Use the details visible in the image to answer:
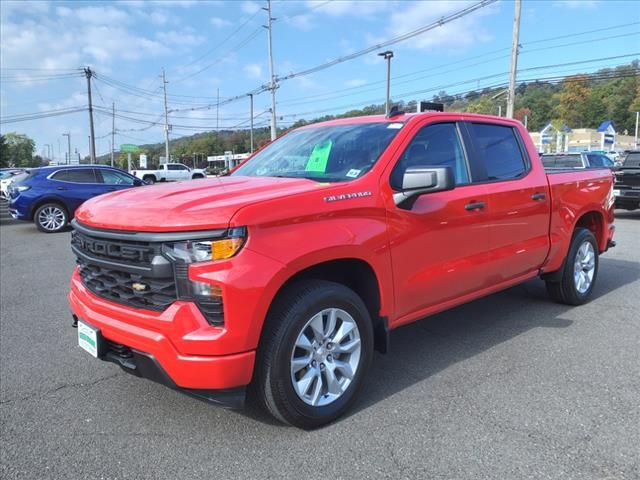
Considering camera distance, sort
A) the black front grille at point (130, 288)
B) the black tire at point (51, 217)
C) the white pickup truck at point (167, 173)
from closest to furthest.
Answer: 1. the black front grille at point (130, 288)
2. the black tire at point (51, 217)
3. the white pickup truck at point (167, 173)

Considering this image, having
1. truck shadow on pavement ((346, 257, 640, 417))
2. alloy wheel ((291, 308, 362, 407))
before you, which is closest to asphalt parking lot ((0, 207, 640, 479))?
truck shadow on pavement ((346, 257, 640, 417))

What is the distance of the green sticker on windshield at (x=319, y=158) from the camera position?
364 cm

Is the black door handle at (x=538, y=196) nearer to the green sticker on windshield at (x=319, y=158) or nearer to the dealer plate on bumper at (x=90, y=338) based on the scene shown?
the green sticker on windshield at (x=319, y=158)

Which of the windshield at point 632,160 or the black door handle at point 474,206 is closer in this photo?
the black door handle at point 474,206

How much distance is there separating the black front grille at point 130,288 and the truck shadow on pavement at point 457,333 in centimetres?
136

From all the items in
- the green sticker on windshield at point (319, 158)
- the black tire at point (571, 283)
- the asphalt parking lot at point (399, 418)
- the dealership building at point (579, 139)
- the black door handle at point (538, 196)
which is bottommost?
the asphalt parking lot at point (399, 418)

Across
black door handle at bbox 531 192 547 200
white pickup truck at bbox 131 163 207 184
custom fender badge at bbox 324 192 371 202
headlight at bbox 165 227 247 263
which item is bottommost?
headlight at bbox 165 227 247 263

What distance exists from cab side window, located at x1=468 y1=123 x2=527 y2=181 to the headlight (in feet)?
7.94

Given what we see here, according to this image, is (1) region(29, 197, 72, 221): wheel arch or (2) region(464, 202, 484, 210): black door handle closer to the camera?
(2) region(464, 202, 484, 210): black door handle

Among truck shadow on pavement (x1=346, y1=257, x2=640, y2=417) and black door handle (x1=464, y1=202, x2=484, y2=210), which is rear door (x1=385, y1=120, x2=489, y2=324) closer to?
black door handle (x1=464, y1=202, x2=484, y2=210)

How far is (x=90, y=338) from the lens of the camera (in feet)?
9.73

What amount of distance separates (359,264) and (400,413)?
961 mm

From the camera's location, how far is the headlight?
2.51 meters

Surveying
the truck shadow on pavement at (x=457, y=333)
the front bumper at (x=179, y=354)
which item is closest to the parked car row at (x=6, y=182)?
the truck shadow on pavement at (x=457, y=333)
